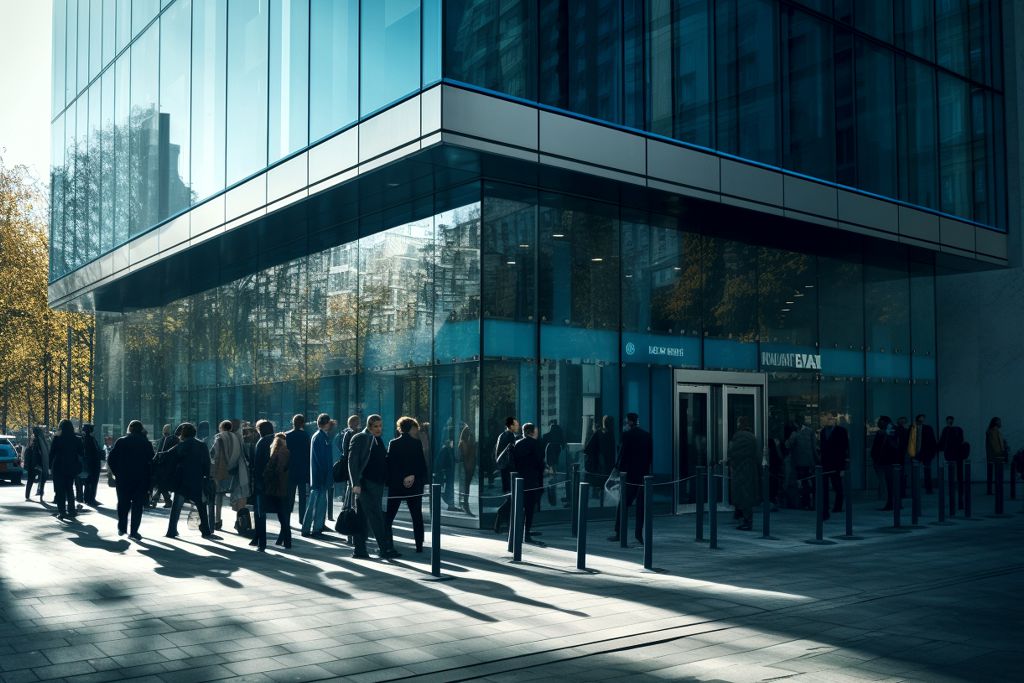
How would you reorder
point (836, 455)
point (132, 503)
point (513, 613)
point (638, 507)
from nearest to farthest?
point (513, 613) < point (638, 507) < point (132, 503) < point (836, 455)

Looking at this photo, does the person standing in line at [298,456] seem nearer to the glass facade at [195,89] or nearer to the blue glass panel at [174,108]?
the glass facade at [195,89]

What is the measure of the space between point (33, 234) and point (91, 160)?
15963 mm

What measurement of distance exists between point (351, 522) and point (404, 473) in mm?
914

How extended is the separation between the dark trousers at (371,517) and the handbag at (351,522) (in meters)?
0.04

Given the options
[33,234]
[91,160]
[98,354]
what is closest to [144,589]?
[91,160]

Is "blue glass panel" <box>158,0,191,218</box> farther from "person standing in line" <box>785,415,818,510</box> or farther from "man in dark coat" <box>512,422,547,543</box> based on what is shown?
"person standing in line" <box>785,415,818,510</box>

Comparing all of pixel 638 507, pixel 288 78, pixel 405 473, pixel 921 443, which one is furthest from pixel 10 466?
pixel 921 443

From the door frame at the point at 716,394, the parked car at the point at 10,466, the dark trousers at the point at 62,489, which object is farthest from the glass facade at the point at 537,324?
the parked car at the point at 10,466

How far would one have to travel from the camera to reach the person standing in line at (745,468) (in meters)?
15.6

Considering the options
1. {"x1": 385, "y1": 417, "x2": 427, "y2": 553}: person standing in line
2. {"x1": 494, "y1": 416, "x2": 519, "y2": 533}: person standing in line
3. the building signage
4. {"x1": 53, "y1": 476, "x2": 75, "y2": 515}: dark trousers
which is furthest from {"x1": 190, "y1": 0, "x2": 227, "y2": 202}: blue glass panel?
the building signage

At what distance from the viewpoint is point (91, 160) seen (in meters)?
29.5

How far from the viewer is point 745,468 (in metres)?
15.7

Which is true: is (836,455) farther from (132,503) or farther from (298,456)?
(132,503)

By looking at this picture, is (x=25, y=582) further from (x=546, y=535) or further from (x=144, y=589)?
(x=546, y=535)
